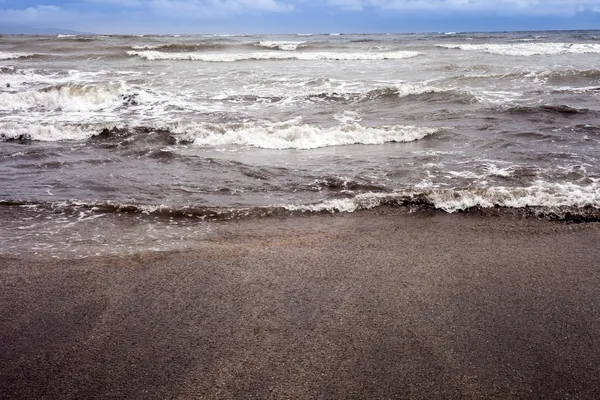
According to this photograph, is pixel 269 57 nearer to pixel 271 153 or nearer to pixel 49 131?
pixel 49 131

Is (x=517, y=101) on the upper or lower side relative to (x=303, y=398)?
upper

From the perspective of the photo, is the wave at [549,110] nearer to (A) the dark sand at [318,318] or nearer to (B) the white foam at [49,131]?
(A) the dark sand at [318,318]

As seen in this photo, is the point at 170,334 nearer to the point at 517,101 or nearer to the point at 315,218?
the point at 315,218

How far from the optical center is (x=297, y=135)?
9633 mm

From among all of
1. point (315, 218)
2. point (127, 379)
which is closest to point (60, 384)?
point (127, 379)

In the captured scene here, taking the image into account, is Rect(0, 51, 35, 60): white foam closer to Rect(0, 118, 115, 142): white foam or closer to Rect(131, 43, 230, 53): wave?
Rect(131, 43, 230, 53): wave

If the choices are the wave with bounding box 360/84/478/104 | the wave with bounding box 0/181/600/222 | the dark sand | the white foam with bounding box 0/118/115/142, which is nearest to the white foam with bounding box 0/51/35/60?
the white foam with bounding box 0/118/115/142

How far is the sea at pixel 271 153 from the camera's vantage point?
574 centimetres

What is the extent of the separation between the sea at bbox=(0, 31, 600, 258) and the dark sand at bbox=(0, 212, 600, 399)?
2.44 feet

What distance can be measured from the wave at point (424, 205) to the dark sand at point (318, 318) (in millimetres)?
579

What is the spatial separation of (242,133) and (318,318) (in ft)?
21.7


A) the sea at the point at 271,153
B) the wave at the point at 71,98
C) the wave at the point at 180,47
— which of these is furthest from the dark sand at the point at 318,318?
the wave at the point at 180,47

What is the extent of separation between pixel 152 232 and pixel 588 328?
4163 mm

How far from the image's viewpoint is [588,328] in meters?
3.48
